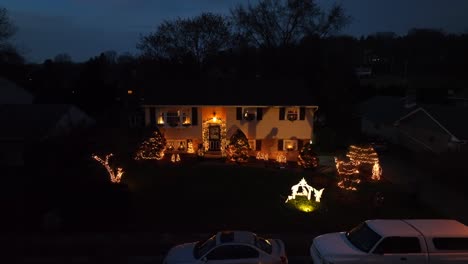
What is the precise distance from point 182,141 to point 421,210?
17.8m

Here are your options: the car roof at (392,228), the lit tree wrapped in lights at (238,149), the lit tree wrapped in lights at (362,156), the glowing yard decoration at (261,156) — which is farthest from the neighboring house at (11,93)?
the car roof at (392,228)

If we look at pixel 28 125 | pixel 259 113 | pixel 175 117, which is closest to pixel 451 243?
pixel 259 113

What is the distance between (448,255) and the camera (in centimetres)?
1177

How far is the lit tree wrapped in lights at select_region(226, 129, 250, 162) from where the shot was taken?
28.2 meters

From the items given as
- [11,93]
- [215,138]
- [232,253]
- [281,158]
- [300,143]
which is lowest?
[232,253]

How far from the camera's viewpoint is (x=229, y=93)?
3136cm

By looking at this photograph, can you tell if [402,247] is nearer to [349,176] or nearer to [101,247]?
[349,176]

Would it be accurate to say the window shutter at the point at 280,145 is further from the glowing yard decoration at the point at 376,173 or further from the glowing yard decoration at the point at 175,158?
the glowing yard decoration at the point at 175,158

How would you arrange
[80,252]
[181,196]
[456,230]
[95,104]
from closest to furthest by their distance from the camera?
1. [456,230]
2. [80,252]
3. [181,196]
4. [95,104]

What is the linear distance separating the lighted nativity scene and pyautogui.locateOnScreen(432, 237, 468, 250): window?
7729 millimetres

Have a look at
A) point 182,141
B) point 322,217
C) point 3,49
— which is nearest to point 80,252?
point 322,217

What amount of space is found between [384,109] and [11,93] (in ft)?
132

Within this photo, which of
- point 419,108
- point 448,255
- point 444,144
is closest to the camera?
point 448,255

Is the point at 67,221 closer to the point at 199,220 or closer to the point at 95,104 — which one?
the point at 199,220
